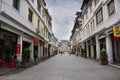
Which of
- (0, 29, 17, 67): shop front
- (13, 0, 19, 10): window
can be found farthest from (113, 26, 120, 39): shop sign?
(0, 29, 17, 67): shop front

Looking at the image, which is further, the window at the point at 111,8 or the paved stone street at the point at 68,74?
the window at the point at 111,8

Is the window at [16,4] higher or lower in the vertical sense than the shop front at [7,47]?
higher

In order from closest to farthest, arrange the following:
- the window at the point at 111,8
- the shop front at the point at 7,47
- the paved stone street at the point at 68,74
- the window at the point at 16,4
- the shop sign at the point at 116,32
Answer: the paved stone street at the point at 68,74 → the shop sign at the point at 116,32 → the window at the point at 16,4 → the shop front at the point at 7,47 → the window at the point at 111,8

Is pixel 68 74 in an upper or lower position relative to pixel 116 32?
lower

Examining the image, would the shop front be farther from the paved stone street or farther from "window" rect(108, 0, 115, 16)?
"window" rect(108, 0, 115, 16)

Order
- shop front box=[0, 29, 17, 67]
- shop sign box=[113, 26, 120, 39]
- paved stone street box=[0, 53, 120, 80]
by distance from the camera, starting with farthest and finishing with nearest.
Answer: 1. shop front box=[0, 29, 17, 67]
2. shop sign box=[113, 26, 120, 39]
3. paved stone street box=[0, 53, 120, 80]

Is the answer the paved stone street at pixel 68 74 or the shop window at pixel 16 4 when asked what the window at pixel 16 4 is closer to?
the shop window at pixel 16 4

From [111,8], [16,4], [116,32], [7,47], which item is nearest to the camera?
[116,32]

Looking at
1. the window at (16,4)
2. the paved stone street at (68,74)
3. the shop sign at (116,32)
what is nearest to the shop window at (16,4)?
the window at (16,4)

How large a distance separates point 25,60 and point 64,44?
119 meters

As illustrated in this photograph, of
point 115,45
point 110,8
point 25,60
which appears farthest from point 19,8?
point 115,45

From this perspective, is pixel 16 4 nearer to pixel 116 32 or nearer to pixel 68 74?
pixel 68 74

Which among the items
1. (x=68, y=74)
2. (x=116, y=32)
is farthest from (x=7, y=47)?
(x=116, y=32)

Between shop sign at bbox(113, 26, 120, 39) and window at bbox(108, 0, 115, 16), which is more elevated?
window at bbox(108, 0, 115, 16)
